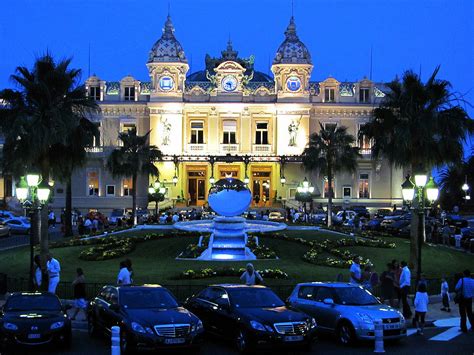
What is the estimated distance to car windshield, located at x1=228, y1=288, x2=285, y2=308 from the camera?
1656 cm

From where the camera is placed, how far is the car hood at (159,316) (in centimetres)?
1518

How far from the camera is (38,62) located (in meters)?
30.7

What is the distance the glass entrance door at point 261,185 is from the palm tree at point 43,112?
145 ft

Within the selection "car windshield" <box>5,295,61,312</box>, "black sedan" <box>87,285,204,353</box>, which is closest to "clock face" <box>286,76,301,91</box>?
"black sedan" <box>87,285,204,353</box>

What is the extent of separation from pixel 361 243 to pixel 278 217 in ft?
68.5

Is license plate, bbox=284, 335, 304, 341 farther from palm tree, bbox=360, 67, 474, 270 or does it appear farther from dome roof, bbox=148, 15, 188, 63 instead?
dome roof, bbox=148, 15, 188, 63

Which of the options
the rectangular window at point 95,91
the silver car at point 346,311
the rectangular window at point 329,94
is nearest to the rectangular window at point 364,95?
the rectangular window at point 329,94

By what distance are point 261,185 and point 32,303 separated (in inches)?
2305

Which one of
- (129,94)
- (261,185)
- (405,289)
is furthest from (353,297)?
(129,94)

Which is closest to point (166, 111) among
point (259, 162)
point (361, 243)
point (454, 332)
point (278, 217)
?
point (259, 162)

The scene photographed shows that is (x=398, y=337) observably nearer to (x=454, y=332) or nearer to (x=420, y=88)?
(x=454, y=332)

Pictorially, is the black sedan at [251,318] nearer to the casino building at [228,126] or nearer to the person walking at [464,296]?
the person walking at [464,296]

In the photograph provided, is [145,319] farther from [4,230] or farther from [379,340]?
[4,230]

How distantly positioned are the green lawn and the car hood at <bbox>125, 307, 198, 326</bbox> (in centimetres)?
937
